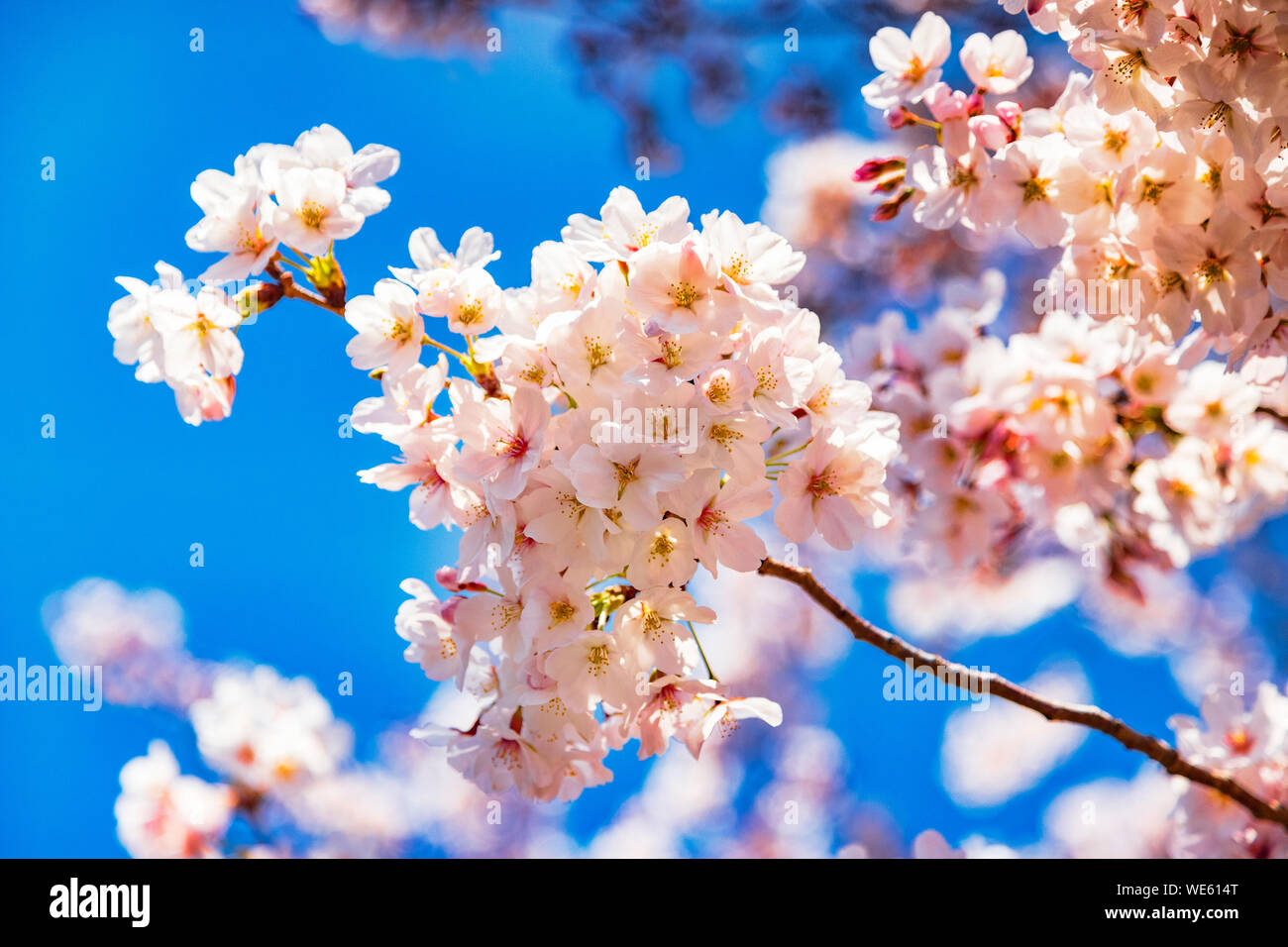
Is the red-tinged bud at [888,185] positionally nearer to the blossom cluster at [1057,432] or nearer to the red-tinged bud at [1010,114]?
the red-tinged bud at [1010,114]

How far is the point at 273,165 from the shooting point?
853 millimetres

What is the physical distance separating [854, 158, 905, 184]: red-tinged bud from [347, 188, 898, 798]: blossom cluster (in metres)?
0.37

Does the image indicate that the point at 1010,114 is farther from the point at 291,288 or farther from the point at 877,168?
the point at 291,288

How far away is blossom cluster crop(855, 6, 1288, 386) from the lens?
814 mm

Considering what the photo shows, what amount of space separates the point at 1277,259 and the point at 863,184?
465 millimetres

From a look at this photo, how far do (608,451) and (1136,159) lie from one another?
637 millimetres

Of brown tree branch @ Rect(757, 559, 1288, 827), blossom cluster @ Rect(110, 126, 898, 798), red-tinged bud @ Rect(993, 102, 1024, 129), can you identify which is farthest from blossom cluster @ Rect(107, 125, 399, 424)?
red-tinged bud @ Rect(993, 102, 1024, 129)

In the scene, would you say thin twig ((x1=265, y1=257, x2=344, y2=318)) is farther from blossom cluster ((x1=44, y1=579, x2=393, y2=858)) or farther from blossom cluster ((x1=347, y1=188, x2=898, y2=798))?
blossom cluster ((x1=44, y1=579, x2=393, y2=858))

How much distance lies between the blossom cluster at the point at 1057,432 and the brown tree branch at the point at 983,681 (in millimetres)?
378

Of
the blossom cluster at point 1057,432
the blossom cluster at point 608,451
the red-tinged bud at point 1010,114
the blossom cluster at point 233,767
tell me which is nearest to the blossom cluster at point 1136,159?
the red-tinged bud at point 1010,114

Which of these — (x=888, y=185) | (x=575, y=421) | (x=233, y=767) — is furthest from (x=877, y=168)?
(x=233, y=767)

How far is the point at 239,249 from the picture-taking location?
2.77 ft

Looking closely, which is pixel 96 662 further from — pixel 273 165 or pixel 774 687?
pixel 273 165
